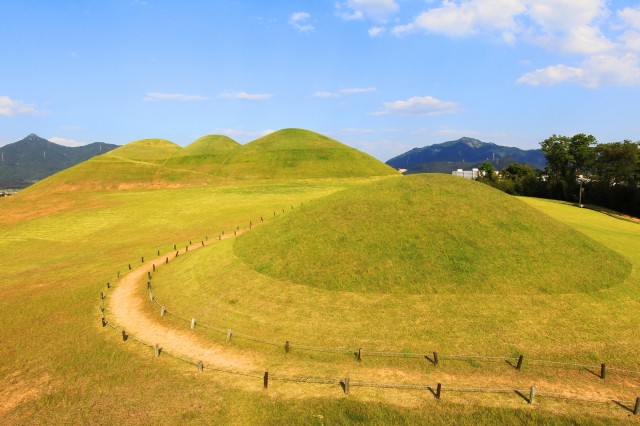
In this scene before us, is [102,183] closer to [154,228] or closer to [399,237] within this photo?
[154,228]

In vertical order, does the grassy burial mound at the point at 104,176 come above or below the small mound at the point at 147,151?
below

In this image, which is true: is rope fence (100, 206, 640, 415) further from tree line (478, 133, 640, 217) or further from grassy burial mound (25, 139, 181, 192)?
grassy burial mound (25, 139, 181, 192)

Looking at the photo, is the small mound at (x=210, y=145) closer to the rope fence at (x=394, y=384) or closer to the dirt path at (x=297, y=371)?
the dirt path at (x=297, y=371)

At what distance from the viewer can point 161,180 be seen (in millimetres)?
109188

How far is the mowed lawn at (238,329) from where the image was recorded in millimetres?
16688

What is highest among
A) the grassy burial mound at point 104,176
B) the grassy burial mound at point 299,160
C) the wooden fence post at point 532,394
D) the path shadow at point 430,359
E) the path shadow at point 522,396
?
the grassy burial mound at point 299,160

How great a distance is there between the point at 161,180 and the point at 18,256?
208ft

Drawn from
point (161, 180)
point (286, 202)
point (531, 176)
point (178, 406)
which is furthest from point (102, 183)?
point (531, 176)

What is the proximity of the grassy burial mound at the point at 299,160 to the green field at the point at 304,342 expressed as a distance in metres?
78.3

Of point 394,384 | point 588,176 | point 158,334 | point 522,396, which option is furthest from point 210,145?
point 522,396

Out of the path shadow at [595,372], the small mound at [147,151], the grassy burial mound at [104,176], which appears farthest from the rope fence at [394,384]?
the small mound at [147,151]

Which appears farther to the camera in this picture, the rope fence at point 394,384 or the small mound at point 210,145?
the small mound at point 210,145

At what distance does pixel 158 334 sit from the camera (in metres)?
24.3

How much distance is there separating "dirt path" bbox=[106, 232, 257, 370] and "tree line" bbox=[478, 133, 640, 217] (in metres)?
81.8
